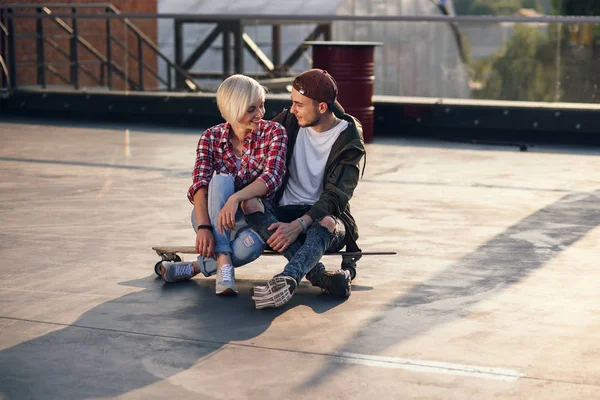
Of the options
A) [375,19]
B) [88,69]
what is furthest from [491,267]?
[88,69]

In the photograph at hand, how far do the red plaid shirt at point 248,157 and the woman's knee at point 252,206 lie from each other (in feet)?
0.26

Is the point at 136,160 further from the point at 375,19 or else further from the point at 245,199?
the point at 245,199

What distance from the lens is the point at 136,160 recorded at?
11.5m

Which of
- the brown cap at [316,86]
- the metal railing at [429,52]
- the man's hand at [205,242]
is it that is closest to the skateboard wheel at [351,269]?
the man's hand at [205,242]

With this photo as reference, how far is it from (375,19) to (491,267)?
8086 mm

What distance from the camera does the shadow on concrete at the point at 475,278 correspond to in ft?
16.2

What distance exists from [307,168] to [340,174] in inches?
9.6

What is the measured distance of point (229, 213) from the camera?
5.55 m

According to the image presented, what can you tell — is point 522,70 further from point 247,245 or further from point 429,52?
point 247,245

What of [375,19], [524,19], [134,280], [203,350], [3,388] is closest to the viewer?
[3,388]

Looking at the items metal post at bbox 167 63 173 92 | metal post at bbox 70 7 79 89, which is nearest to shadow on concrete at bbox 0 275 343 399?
metal post at bbox 167 63 173 92

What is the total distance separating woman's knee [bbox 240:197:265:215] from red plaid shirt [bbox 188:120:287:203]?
81 mm

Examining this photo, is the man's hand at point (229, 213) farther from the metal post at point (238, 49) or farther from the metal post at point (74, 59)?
the metal post at point (74, 59)

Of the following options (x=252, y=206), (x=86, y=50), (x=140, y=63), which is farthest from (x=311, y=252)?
(x=86, y=50)
